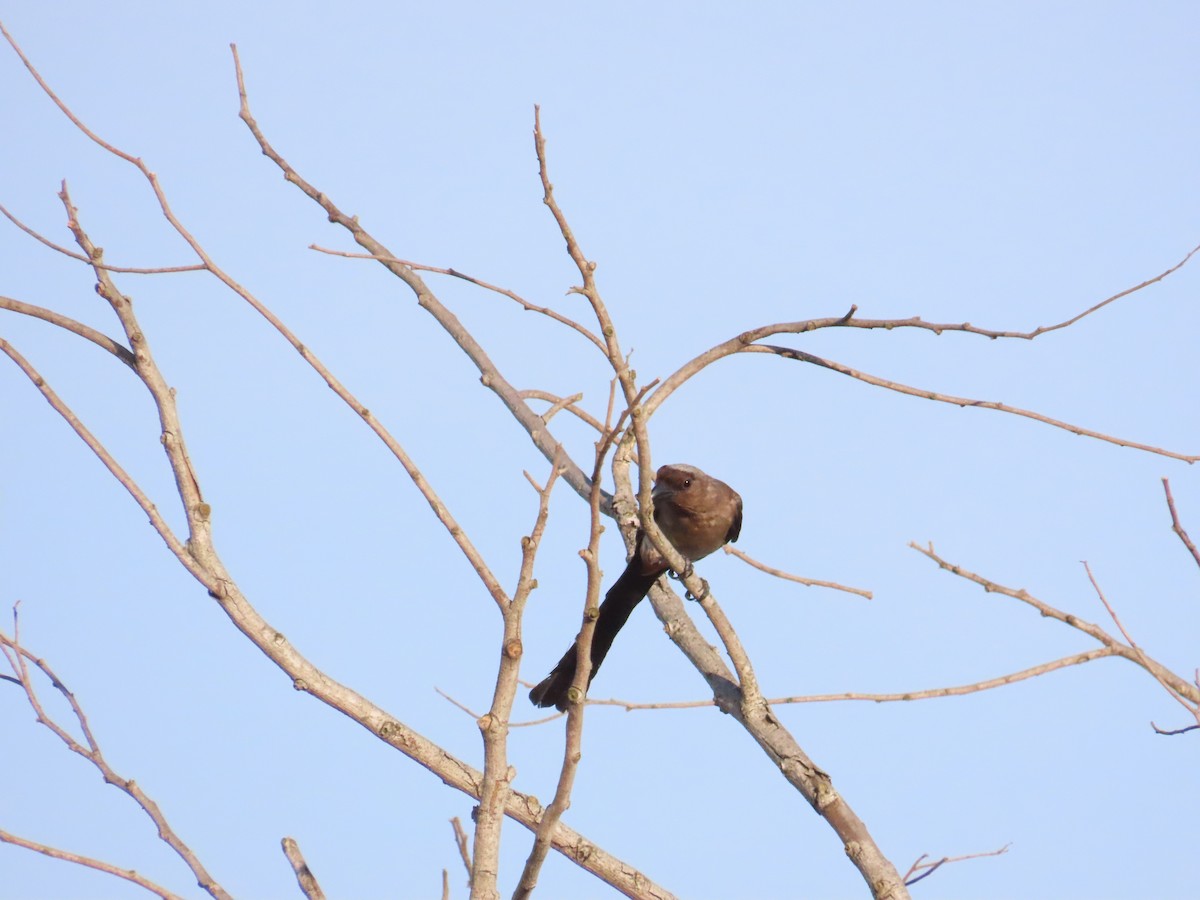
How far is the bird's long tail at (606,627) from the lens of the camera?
5320 millimetres

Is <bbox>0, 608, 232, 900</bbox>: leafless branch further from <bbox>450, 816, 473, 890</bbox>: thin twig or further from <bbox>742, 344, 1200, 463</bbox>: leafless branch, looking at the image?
<bbox>742, 344, 1200, 463</bbox>: leafless branch

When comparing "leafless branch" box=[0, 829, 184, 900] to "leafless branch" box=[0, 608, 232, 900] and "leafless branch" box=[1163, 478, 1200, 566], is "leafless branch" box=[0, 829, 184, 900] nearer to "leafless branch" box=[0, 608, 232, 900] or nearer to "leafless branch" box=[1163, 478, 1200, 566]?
"leafless branch" box=[0, 608, 232, 900]

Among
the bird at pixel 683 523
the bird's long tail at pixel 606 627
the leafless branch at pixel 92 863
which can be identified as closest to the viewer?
the leafless branch at pixel 92 863

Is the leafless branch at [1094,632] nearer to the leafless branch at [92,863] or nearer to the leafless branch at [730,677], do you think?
the leafless branch at [730,677]

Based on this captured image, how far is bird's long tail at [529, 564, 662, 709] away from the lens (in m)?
5.32

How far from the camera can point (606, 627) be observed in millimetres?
5680

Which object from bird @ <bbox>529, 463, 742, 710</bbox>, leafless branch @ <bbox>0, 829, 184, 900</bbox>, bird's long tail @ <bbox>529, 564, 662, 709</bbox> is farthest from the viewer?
bird @ <bbox>529, 463, 742, 710</bbox>

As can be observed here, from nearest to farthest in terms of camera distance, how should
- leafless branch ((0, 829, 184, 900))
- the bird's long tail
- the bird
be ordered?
leafless branch ((0, 829, 184, 900))
the bird's long tail
the bird

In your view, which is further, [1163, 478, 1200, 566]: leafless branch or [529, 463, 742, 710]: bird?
[529, 463, 742, 710]: bird

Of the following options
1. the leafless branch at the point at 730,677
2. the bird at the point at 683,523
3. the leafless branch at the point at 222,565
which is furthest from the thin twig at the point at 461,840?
the bird at the point at 683,523

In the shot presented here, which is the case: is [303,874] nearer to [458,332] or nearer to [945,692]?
[945,692]

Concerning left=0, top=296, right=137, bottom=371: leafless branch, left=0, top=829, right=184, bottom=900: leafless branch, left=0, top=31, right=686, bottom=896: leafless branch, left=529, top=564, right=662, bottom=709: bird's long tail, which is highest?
left=529, top=564, right=662, bottom=709: bird's long tail

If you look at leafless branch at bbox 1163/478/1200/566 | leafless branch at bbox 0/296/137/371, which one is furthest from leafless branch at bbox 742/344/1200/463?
leafless branch at bbox 0/296/137/371

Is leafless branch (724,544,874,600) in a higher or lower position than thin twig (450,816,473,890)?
higher
